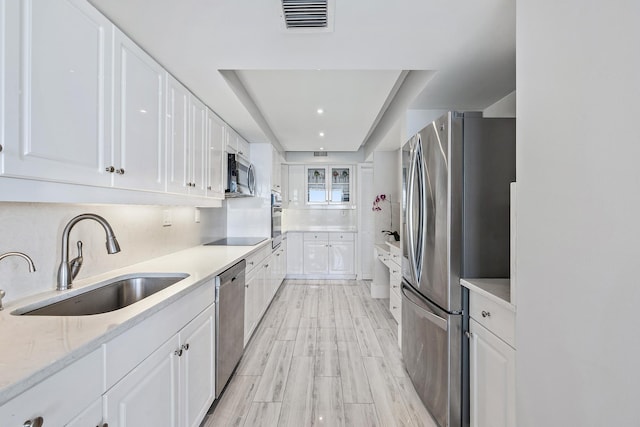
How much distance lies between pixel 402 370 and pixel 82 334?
2216 millimetres

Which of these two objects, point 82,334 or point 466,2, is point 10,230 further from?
point 466,2

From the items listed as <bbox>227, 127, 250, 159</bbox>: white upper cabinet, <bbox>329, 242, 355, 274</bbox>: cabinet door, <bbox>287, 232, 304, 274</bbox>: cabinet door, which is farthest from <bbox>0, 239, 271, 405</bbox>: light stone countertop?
<bbox>329, 242, 355, 274</bbox>: cabinet door

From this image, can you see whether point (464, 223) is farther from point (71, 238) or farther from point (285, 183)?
point (285, 183)

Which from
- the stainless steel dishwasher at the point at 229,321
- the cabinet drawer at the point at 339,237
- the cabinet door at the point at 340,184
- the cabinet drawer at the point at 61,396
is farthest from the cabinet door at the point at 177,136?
the cabinet door at the point at 340,184

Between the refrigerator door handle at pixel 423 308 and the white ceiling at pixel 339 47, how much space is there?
148 cm

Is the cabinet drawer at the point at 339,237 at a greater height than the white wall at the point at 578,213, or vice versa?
the white wall at the point at 578,213

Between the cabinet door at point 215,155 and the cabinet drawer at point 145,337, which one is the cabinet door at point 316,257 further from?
the cabinet drawer at point 145,337

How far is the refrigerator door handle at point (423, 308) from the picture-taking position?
166 centimetres

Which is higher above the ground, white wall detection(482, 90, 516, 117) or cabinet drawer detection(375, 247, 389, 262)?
white wall detection(482, 90, 516, 117)

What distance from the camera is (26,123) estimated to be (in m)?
0.98

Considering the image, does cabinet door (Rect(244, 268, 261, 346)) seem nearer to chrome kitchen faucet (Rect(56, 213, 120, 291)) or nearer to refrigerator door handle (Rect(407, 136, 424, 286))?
chrome kitchen faucet (Rect(56, 213, 120, 291))

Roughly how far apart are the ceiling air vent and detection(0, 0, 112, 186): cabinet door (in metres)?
0.84

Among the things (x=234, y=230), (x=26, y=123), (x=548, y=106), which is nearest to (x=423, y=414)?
(x=548, y=106)

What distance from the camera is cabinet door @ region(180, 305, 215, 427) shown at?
1457 millimetres
